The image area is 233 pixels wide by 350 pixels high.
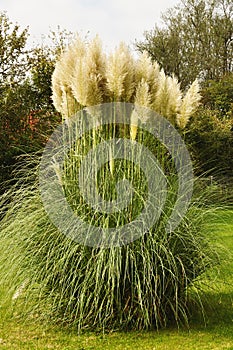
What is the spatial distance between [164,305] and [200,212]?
27.1 inches

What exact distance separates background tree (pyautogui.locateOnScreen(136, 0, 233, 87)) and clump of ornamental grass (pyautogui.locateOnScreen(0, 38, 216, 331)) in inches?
660

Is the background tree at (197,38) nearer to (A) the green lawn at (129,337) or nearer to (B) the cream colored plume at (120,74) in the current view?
(B) the cream colored plume at (120,74)

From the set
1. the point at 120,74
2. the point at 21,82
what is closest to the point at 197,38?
the point at 21,82

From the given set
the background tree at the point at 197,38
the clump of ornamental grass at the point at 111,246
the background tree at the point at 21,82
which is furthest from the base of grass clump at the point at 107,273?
the background tree at the point at 197,38

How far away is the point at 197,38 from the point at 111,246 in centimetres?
1858

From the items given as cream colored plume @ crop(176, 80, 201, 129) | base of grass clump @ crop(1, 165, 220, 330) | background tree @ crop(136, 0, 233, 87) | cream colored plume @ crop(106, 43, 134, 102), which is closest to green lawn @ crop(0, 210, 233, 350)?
base of grass clump @ crop(1, 165, 220, 330)

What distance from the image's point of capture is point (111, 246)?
3.47m

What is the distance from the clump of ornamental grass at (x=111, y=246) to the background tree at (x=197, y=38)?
55.0ft

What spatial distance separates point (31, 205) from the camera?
3.89 meters

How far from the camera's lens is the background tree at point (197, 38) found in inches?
806

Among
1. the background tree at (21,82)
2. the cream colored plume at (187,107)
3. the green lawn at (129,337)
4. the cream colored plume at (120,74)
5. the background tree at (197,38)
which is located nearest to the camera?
the green lawn at (129,337)

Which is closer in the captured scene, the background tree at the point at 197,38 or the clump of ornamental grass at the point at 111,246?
the clump of ornamental grass at the point at 111,246

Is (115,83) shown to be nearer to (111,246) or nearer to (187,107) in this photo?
(187,107)

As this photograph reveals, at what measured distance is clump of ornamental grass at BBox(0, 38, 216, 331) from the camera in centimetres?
354
